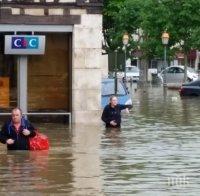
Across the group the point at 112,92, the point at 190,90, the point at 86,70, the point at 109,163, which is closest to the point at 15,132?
the point at 109,163

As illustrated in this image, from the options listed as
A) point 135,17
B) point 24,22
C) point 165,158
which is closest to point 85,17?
point 24,22

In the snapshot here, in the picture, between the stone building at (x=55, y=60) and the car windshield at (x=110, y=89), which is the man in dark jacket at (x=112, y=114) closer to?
the stone building at (x=55, y=60)

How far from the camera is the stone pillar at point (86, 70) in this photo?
29.0 m

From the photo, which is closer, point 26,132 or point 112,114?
point 26,132

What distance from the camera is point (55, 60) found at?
29.5m

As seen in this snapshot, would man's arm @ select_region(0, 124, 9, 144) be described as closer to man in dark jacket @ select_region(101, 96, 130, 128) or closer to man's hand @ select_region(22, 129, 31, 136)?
man's hand @ select_region(22, 129, 31, 136)

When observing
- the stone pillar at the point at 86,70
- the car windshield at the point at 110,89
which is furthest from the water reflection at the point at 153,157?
the car windshield at the point at 110,89

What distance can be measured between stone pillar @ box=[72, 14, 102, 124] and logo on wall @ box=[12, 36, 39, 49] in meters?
1.37

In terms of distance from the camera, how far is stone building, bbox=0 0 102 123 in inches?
1125

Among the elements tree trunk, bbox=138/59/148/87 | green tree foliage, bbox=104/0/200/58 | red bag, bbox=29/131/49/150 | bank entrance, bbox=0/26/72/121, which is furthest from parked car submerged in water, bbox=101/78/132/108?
tree trunk, bbox=138/59/148/87

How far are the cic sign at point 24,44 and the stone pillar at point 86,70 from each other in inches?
48.6

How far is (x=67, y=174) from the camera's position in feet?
50.4

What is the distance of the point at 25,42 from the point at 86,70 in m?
2.25

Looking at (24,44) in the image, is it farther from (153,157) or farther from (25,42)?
(153,157)
